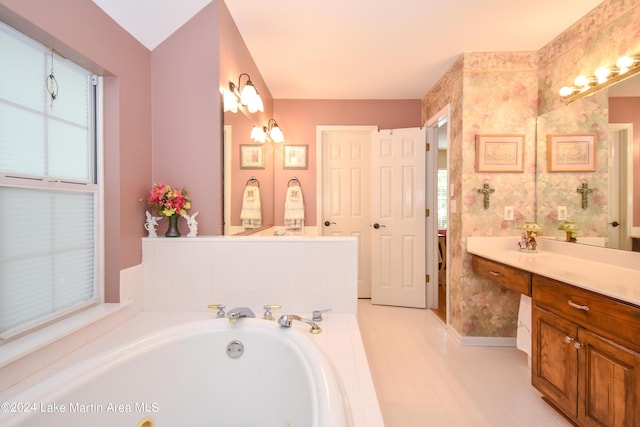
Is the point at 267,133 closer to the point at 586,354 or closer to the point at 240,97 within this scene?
the point at 240,97

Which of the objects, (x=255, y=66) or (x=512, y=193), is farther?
(x=255, y=66)

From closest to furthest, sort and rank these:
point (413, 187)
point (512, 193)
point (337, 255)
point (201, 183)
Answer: point (337, 255) < point (201, 183) < point (512, 193) < point (413, 187)

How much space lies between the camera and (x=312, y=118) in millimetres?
3439

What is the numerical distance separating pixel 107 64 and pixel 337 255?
1.57 meters

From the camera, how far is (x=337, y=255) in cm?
168

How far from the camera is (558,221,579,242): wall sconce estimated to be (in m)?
2.03

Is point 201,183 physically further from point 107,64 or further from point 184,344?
point 184,344

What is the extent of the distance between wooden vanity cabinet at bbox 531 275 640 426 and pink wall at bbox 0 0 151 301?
7.72 ft

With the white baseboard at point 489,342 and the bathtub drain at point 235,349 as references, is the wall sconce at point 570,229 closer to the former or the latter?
the white baseboard at point 489,342

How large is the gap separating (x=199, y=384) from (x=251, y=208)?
56.9 inches

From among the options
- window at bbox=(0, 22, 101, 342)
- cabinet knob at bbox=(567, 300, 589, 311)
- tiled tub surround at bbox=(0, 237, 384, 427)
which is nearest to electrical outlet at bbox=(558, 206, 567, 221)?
cabinet knob at bbox=(567, 300, 589, 311)

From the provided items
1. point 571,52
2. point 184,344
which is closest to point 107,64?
point 184,344

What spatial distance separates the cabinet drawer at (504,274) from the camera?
1.75 meters

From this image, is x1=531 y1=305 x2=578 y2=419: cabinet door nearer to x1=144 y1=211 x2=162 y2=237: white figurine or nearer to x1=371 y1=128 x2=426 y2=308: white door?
x1=371 y1=128 x2=426 y2=308: white door
